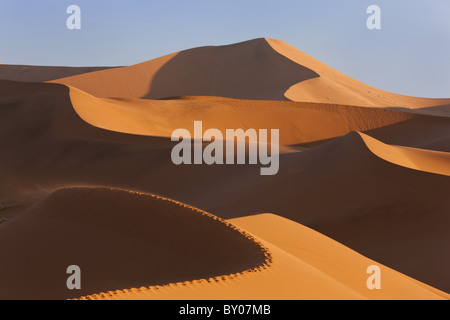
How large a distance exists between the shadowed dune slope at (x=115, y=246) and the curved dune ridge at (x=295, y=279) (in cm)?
47

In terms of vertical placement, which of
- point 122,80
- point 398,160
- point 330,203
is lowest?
point 330,203

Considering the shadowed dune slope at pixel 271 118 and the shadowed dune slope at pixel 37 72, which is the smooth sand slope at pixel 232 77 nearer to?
the shadowed dune slope at pixel 37 72

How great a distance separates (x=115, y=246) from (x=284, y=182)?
8.29 meters

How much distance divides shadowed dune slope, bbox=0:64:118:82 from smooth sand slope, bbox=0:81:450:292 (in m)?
39.7

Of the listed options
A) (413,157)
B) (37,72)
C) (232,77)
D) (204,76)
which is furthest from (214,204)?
(37,72)

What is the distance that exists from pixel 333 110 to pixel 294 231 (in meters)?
23.3

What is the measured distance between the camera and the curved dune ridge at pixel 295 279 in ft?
16.4

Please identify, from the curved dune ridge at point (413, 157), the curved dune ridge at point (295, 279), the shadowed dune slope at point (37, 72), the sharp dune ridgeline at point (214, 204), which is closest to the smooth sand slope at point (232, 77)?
the shadowed dune slope at point (37, 72)

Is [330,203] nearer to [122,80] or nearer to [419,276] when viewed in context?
[419,276]

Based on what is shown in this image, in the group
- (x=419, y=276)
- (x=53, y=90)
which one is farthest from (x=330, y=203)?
(x=53, y=90)

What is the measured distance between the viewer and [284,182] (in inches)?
Result: 592

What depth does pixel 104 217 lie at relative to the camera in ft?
25.5

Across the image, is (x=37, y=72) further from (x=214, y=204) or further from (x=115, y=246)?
(x=115, y=246)

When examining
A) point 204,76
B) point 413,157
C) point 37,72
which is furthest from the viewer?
point 37,72
